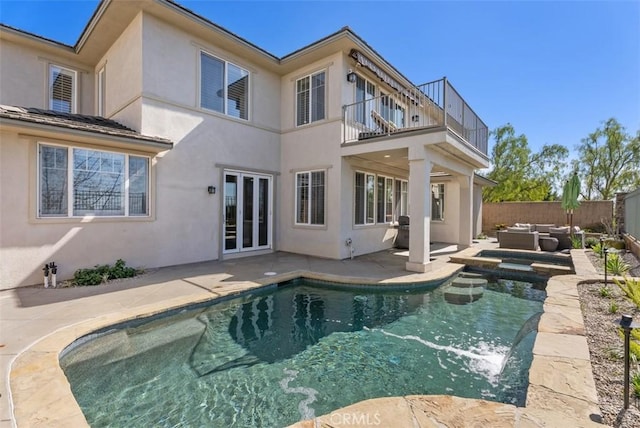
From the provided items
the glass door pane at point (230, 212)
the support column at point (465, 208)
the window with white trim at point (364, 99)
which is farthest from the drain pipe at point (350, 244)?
the support column at point (465, 208)

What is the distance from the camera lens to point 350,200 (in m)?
10.4

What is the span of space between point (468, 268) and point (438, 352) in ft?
20.6

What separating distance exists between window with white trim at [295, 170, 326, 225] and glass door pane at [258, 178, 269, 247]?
1.15m

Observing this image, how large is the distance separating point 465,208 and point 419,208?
19.8 feet

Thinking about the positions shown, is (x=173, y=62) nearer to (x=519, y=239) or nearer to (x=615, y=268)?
(x=615, y=268)

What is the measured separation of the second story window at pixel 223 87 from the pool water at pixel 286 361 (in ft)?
21.9

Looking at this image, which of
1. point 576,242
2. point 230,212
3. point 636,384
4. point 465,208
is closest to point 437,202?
point 465,208

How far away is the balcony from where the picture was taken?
824 centimetres

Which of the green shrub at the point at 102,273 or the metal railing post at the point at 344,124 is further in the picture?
the metal railing post at the point at 344,124

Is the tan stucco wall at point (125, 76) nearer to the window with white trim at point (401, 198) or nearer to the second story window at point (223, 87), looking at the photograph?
the second story window at point (223, 87)

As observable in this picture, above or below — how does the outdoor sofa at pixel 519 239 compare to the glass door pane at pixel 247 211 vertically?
below

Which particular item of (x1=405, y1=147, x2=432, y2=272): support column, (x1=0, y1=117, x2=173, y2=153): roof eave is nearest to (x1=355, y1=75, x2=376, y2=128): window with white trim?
(x1=405, y1=147, x2=432, y2=272): support column

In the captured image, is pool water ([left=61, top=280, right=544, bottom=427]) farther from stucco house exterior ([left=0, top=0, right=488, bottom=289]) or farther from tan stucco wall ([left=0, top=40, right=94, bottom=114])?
tan stucco wall ([left=0, top=40, right=94, bottom=114])

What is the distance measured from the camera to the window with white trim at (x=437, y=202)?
1521 centimetres
